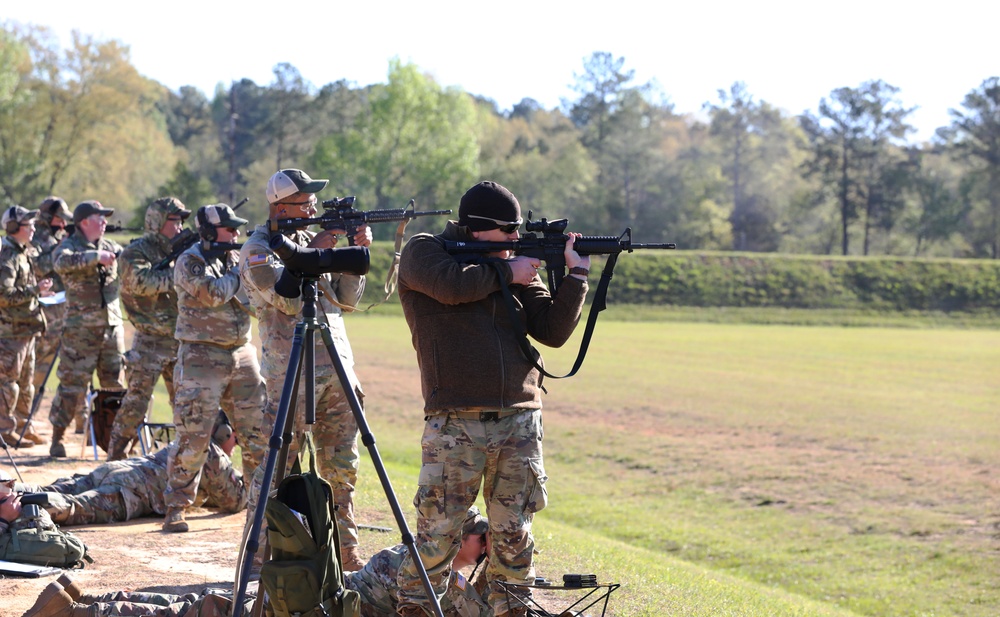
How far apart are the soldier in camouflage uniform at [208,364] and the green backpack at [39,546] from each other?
1.43 m

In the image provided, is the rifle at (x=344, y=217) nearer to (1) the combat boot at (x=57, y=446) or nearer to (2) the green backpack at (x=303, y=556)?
(2) the green backpack at (x=303, y=556)

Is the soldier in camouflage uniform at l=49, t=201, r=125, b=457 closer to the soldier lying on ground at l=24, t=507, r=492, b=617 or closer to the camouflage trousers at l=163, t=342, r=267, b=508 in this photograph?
the camouflage trousers at l=163, t=342, r=267, b=508

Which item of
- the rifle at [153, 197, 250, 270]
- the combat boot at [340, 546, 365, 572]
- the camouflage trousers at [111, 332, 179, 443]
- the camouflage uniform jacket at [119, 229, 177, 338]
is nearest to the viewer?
the combat boot at [340, 546, 365, 572]

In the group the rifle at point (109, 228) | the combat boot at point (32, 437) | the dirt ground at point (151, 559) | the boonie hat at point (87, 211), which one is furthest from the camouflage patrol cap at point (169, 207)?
the combat boot at point (32, 437)

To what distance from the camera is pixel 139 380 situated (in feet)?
38.2

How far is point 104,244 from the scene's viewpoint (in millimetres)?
13164

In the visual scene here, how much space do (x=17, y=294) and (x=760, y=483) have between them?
10.3 meters

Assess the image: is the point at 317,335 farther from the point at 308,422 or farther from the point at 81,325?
the point at 81,325

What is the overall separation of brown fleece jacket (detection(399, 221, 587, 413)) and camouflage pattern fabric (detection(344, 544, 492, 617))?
39.4 inches

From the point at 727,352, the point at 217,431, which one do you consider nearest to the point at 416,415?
the point at 217,431

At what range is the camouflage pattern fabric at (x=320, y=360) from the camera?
7.09 meters

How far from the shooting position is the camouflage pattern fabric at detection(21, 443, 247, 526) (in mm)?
8758

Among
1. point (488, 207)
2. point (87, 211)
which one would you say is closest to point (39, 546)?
point (488, 207)

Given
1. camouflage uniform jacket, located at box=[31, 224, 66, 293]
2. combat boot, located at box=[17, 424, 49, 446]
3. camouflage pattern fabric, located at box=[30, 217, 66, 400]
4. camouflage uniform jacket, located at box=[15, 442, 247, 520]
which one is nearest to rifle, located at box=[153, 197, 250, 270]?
camouflage uniform jacket, located at box=[15, 442, 247, 520]
